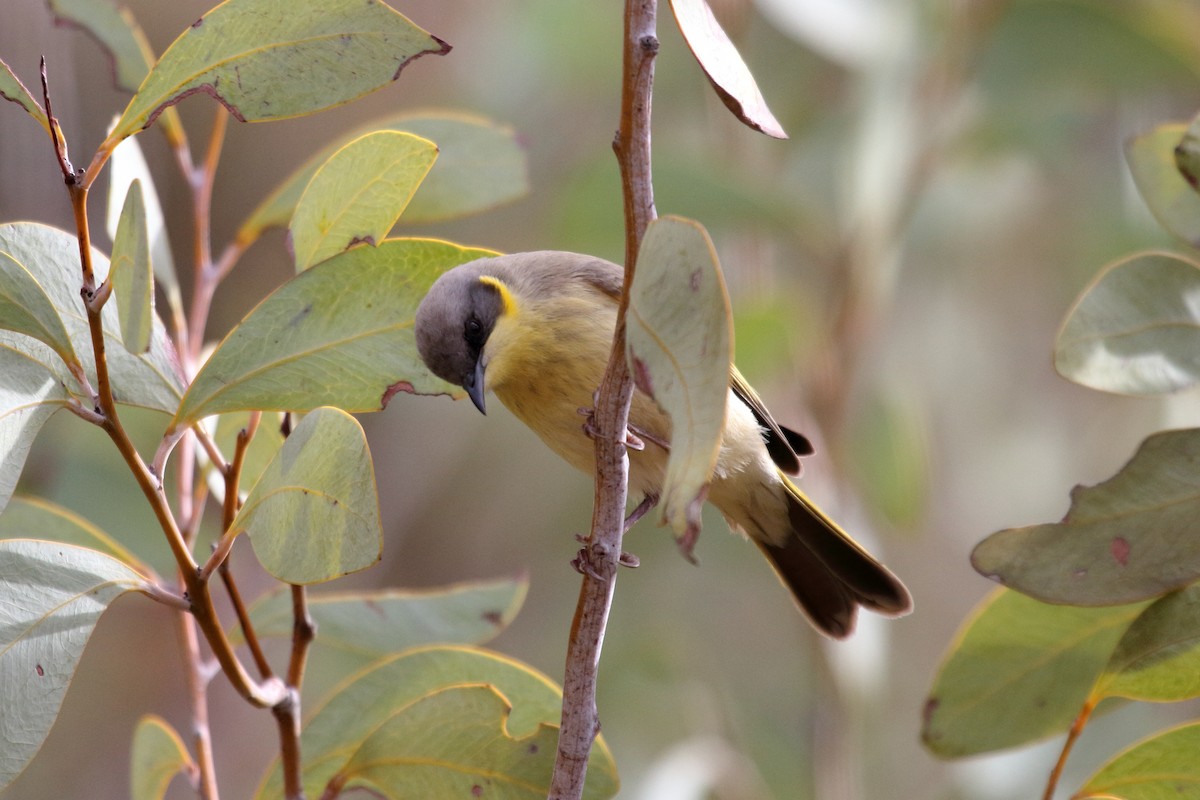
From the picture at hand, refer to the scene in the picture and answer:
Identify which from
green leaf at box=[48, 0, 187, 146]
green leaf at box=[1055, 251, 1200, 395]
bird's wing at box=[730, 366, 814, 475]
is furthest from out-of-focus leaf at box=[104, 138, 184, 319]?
green leaf at box=[1055, 251, 1200, 395]

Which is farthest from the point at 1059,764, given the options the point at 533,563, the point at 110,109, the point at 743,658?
the point at 110,109

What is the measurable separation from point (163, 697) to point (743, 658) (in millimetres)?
2533

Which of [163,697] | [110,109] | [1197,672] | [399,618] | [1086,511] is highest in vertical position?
[110,109]

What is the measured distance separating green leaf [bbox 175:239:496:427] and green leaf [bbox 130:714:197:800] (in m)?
0.46

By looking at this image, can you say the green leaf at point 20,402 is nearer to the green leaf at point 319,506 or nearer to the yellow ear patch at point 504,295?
the green leaf at point 319,506

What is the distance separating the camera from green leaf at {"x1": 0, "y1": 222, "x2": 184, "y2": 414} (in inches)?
46.9

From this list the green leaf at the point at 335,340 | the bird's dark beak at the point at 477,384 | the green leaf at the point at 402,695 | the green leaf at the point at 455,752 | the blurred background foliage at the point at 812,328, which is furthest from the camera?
the blurred background foliage at the point at 812,328

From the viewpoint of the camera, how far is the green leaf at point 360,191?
1264 millimetres

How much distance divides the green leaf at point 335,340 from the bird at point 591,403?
18.6 inches

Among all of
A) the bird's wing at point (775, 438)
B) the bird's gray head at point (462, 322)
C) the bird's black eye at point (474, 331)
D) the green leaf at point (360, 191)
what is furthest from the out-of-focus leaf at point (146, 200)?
the bird's wing at point (775, 438)

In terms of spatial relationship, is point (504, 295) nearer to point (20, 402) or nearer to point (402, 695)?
point (402, 695)

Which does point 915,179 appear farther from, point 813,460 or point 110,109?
point 110,109

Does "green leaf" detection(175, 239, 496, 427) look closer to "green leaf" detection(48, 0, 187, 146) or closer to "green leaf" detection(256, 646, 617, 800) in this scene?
"green leaf" detection(256, 646, 617, 800)

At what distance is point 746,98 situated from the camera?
3.30ft
